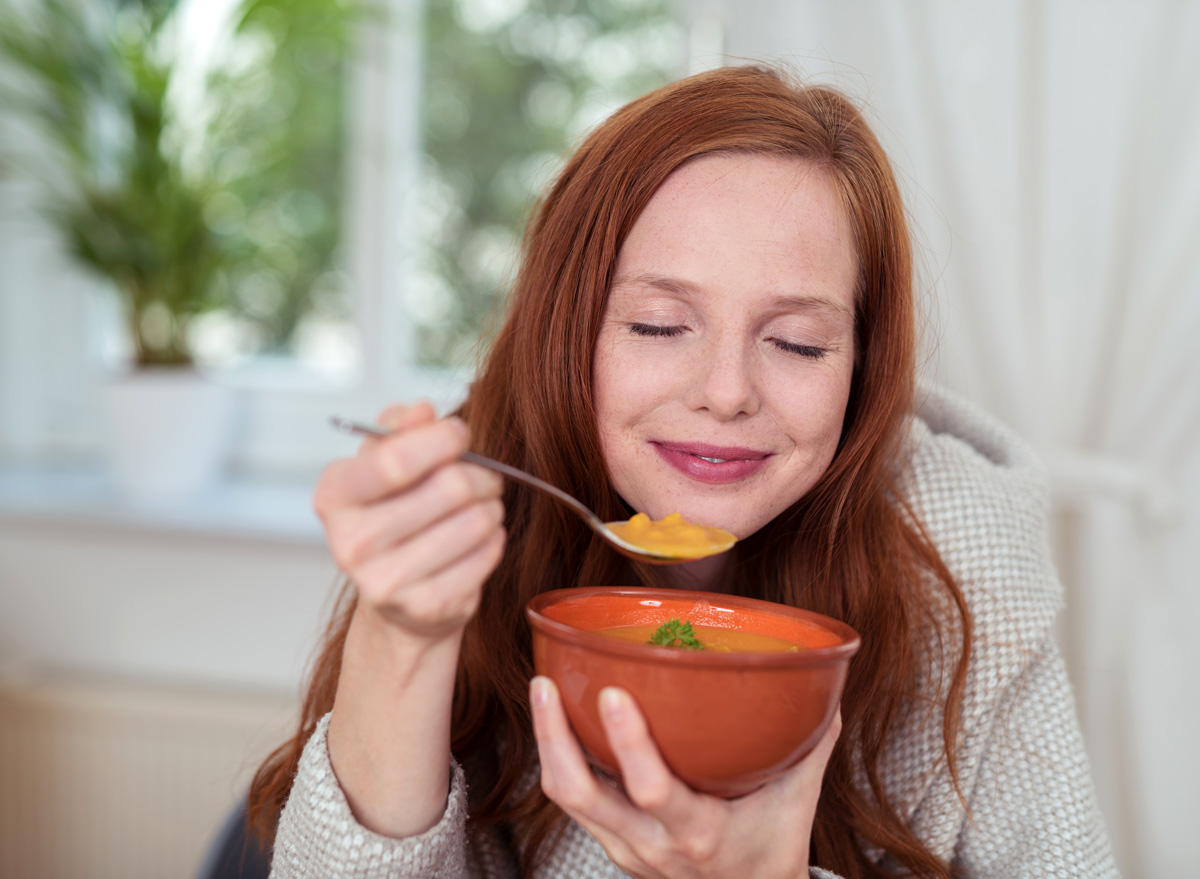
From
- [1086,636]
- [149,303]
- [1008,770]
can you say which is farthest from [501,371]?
[149,303]

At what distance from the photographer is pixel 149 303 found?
7.18ft

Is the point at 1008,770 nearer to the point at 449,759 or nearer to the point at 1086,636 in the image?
the point at 449,759

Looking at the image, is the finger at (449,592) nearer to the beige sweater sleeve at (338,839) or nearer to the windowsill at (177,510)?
the beige sweater sleeve at (338,839)

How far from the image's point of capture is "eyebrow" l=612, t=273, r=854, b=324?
3.02ft

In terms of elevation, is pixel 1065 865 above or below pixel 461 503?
below

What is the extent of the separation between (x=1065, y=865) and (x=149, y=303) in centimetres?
202

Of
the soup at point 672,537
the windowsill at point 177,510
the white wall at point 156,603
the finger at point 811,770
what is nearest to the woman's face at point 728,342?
the soup at point 672,537

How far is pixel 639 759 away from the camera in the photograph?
2.13 feet

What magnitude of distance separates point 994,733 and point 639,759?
649 millimetres

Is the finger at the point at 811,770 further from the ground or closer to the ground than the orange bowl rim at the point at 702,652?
closer to the ground

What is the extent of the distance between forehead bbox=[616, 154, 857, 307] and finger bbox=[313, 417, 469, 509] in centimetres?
36

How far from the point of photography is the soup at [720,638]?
0.78 meters

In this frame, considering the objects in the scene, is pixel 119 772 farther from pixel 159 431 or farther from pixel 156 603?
pixel 159 431

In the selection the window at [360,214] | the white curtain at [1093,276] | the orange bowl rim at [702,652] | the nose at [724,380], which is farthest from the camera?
the window at [360,214]
